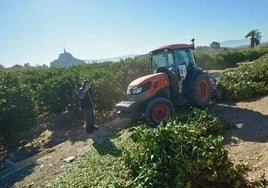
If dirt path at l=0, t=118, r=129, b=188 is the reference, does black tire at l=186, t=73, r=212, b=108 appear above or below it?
above

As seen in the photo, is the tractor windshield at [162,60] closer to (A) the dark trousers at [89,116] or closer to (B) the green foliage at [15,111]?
(A) the dark trousers at [89,116]

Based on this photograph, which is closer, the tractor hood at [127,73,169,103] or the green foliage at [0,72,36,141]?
the tractor hood at [127,73,169,103]

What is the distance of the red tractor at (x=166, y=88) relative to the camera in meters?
7.78

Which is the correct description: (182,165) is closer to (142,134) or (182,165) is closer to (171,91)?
(142,134)

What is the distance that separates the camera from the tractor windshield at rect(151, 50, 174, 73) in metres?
8.48

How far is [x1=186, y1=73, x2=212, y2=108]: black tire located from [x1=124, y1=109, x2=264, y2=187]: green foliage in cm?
417

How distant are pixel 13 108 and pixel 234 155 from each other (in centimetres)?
731

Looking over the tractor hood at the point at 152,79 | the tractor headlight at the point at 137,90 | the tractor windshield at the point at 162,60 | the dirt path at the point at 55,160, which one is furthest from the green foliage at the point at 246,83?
the dirt path at the point at 55,160

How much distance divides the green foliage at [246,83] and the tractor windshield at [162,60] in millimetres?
2866

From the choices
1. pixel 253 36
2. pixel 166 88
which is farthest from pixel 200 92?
pixel 253 36

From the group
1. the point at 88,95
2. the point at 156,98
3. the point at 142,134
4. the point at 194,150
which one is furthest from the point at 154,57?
the point at 194,150

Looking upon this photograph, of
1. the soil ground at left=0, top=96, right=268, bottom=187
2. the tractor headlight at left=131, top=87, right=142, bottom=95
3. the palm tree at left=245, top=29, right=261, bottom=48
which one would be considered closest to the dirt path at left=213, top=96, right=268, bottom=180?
the soil ground at left=0, top=96, right=268, bottom=187

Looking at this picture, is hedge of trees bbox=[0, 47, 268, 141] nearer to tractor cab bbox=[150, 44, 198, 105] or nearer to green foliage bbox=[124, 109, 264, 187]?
tractor cab bbox=[150, 44, 198, 105]

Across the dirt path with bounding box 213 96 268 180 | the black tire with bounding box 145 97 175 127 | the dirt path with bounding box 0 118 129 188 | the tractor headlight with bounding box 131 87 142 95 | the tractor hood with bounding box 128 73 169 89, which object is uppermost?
the tractor hood with bounding box 128 73 169 89
